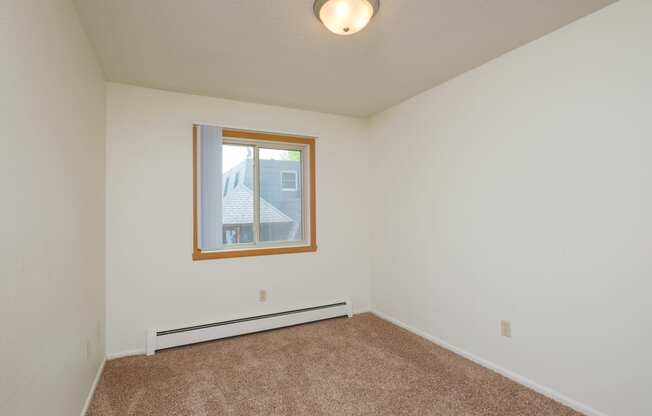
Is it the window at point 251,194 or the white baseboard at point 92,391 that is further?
the window at point 251,194

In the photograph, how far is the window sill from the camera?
10.0ft

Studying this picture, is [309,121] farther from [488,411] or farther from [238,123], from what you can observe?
[488,411]

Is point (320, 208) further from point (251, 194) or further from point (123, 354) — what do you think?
point (123, 354)

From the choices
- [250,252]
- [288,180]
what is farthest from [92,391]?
[288,180]

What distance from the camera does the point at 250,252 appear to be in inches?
128

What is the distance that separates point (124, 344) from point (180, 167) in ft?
5.30

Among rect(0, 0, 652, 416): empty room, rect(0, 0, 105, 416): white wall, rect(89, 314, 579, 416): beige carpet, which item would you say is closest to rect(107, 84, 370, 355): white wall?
rect(0, 0, 652, 416): empty room

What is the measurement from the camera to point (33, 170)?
4.09ft

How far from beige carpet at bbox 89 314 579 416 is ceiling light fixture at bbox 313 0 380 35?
225cm

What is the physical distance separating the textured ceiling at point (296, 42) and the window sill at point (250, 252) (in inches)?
60.4

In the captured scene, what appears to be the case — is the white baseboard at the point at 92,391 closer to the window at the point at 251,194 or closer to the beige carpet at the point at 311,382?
the beige carpet at the point at 311,382

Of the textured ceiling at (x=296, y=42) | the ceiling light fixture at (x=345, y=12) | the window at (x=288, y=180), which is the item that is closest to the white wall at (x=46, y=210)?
the textured ceiling at (x=296, y=42)

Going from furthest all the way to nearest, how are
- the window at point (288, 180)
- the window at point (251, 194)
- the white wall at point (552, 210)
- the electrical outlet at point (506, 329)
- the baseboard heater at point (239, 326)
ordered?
the window at point (288, 180) → the window at point (251, 194) → the baseboard heater at point (239, 326) → the electrical outlet at point (506, 329) → the white wall at point (552, 210)

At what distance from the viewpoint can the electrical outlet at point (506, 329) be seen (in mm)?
2327
